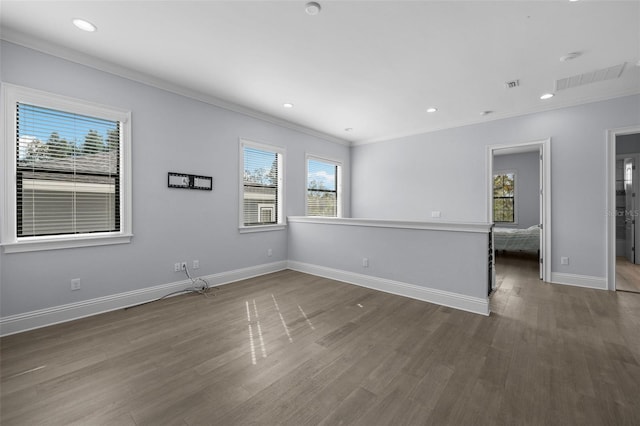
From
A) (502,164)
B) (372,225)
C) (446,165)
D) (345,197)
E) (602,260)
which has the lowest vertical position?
(602,260)

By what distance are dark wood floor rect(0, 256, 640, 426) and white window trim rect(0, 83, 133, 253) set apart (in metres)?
0.84

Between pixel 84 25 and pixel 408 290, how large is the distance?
14.5 feet

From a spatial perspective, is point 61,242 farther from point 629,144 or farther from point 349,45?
point 629,144

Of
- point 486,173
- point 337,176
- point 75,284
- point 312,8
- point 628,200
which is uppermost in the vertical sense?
point 312,8

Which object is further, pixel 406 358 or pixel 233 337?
pixel 233 337

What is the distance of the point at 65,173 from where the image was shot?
113 inches

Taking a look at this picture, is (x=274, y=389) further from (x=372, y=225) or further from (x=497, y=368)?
(x=372, y=225)

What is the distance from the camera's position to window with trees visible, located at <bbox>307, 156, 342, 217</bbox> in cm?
587

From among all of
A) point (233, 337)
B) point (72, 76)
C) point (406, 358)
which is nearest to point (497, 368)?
point (406, 358)

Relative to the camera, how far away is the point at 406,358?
217 centimetres

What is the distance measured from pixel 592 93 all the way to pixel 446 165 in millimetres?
2149

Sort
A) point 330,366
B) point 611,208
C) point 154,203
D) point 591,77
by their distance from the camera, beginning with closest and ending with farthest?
point 330,366 → point 591,77 → point 154,203 → point 611,208

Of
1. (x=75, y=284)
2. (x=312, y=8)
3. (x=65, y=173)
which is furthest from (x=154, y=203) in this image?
(x=312, y=8)

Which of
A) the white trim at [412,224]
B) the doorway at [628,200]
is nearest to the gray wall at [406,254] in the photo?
the white trim at [412,224]
